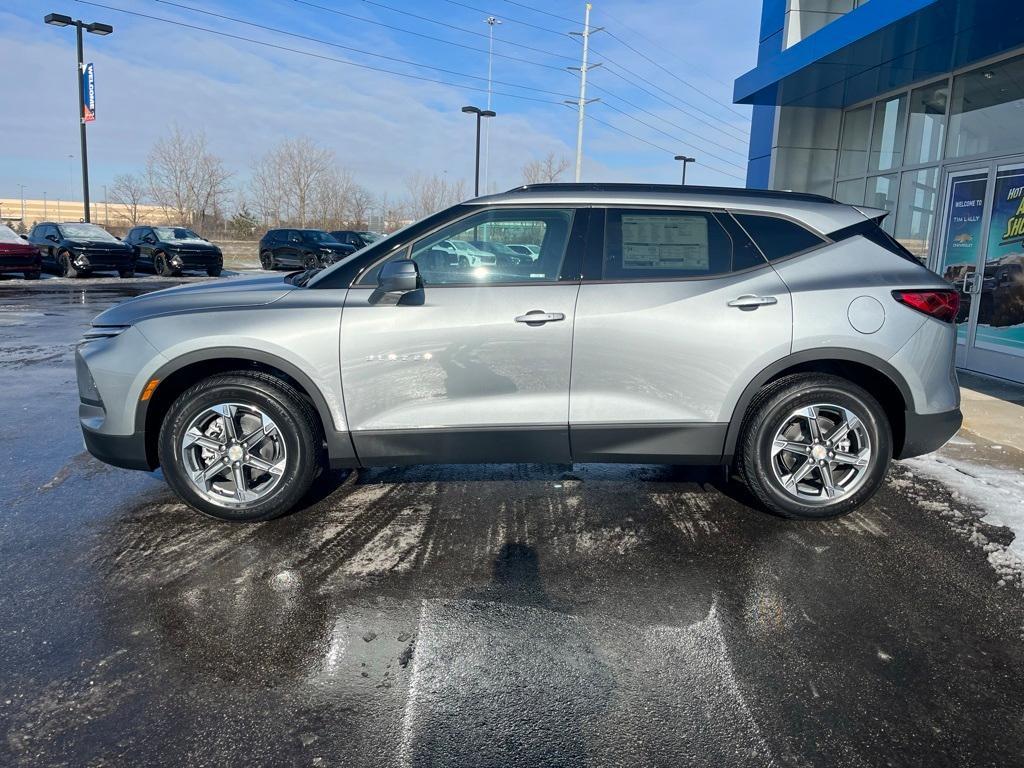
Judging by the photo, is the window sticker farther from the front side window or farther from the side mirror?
the side mirror

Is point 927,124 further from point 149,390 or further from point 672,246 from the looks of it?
point 149,390

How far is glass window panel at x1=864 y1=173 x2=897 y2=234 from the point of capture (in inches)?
427

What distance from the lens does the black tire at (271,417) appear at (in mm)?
3938

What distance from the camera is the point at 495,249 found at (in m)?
4.12

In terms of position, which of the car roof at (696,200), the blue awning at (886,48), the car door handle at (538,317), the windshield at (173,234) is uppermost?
the blue awning at (886,48)

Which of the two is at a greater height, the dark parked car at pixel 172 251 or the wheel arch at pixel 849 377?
the dark parked car at pixel 172 251

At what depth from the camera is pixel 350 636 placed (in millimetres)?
2988

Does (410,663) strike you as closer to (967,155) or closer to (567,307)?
(567,307)

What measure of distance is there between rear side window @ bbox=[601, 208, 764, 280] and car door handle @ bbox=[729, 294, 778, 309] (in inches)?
8.1

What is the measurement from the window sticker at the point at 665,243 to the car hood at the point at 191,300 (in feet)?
6.39

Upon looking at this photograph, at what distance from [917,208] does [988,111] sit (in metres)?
1.55

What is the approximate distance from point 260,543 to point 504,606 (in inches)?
58.1

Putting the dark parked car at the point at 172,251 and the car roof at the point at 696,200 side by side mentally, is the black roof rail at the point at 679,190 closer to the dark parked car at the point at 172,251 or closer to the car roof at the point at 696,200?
the car roof at the point at 696,200

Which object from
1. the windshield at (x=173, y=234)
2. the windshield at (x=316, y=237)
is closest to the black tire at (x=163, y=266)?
the windshield at (x=173, y=234)
